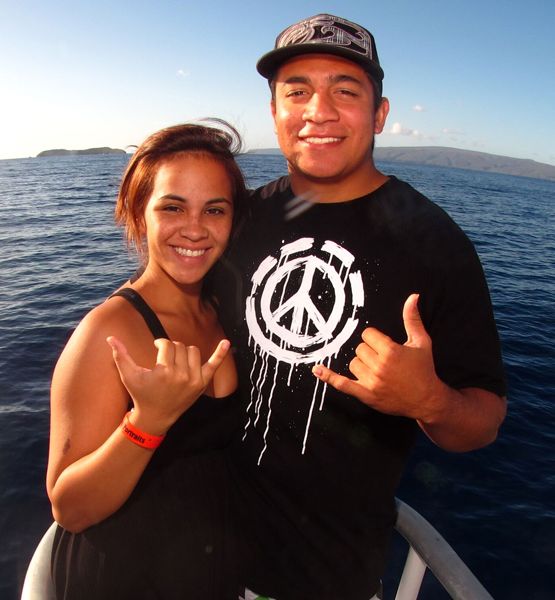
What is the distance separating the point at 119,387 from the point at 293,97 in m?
1.73

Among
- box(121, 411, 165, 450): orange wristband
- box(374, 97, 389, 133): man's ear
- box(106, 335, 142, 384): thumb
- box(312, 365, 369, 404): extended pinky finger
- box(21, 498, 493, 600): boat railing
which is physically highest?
box(374, 97, 389, 133): man's ear

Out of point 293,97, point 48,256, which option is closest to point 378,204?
point 293,97

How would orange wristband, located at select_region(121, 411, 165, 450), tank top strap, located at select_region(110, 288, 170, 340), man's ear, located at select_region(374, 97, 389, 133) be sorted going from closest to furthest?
orange wristband, located at select_region(121, 411, 165, 450) → tank top strap, located at select_region(110, 288, 170, 340) → man's ear, located at select_region(374, 97, 389, 133)

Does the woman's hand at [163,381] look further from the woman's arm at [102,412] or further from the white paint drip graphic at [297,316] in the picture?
the white paint drip graphic at [297,316]

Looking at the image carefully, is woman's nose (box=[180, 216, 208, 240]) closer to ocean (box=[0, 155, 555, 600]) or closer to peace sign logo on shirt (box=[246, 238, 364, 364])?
peace sign logo on shirt (box=[246, 238, 364, 364])

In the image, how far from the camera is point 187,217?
2.52 meters

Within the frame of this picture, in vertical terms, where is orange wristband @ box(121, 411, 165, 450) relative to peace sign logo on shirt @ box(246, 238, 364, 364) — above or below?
below

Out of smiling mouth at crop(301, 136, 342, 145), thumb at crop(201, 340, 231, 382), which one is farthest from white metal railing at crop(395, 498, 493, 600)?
smiling mouth at crop(301, 136, 342, 145)

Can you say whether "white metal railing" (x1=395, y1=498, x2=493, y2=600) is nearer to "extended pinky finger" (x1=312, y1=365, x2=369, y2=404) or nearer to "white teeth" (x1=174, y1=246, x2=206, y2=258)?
"extended pinky finger" (x1=312, y1=365, x2=369, y2=404)

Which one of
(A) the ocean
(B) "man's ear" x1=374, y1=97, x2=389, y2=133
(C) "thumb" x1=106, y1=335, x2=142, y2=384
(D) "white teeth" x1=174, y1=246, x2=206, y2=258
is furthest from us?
(A) the ocean

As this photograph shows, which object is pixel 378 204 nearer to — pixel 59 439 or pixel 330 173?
pixel 330 173

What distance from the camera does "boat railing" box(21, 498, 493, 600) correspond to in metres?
1.74

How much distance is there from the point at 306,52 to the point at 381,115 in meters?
0.53

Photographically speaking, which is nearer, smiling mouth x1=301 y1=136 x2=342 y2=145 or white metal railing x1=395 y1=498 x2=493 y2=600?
white metal railing x1=395 y1=498 x2=493 y2=600
